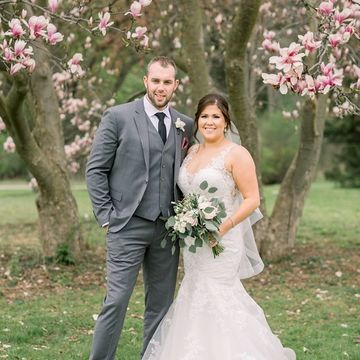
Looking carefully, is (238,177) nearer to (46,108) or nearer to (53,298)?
(53,298)

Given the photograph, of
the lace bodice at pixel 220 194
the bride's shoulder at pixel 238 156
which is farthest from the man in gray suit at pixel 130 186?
the bride's shoulder at pixel 238 156

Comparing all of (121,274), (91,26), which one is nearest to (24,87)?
(91,26)

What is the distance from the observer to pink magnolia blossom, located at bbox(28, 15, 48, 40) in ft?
15.8

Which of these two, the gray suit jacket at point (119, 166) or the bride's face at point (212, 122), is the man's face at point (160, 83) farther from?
the bride's face at point (212, 122)

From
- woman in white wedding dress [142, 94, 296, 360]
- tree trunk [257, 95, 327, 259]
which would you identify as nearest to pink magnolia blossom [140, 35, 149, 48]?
woman in white wedding dress [142, 94, 296, 360]

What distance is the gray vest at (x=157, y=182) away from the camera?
4.44 metres

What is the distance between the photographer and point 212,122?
4547 mm

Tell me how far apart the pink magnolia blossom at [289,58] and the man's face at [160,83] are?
0.63 meters

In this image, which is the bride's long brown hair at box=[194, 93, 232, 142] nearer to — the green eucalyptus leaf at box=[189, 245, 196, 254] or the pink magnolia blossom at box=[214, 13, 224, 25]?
the green eucalyptus leaf at box=[189, 245, 196, 254]

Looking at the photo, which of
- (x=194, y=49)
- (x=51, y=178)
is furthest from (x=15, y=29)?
(x=194, y=49)

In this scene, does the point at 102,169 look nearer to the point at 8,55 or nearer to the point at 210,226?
the point at 210,226

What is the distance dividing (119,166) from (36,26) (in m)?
1.18

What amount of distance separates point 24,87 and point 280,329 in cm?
347

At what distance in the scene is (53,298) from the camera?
7.32 meters
